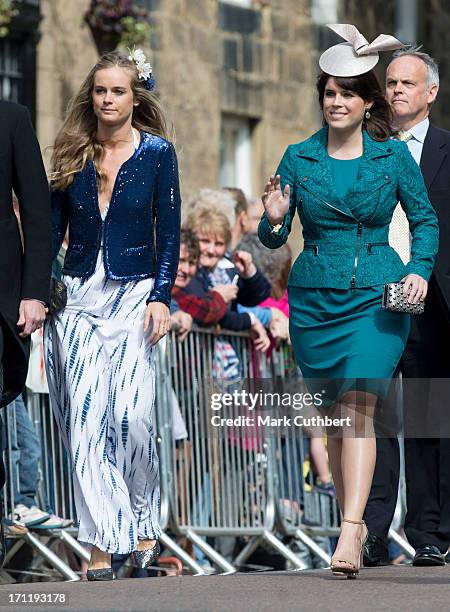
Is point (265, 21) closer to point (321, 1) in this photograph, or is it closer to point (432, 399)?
point (321, 1)

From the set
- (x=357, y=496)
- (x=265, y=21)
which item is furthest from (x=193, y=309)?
(x=265, y=21)

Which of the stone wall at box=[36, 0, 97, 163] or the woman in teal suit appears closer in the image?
the woman in teal suit

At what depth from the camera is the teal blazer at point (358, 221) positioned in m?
7.73

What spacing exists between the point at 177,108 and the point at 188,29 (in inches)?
35.3

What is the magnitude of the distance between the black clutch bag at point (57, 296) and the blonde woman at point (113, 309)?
0.04 meters

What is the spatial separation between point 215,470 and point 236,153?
39.1 feet

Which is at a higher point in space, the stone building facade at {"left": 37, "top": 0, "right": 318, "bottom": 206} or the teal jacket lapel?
the stone building facade at {"left": 37, "top": 0, "right": 318, "bottom": 206}

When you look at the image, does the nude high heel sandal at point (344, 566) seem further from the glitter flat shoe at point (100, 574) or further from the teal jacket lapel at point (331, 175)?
the teal jacket lapel at point (331, 175)

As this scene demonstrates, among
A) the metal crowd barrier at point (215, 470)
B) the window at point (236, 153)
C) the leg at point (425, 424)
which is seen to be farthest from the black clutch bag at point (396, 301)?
the window at point (236, 153)

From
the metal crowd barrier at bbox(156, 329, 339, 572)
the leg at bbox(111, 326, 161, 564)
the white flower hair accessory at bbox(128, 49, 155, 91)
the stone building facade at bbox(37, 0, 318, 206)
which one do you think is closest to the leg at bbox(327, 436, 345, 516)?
the leg at bbox(111, 326, 161, 564)

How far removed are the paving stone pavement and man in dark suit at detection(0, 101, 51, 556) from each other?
2.47 ft

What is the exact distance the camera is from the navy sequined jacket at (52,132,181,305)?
7969 mm

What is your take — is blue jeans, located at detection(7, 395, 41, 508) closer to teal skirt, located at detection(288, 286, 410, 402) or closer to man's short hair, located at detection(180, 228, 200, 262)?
man's short hair, located at detection(180, 228, 200, 262)

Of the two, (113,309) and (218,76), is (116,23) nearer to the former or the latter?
(218,76)
